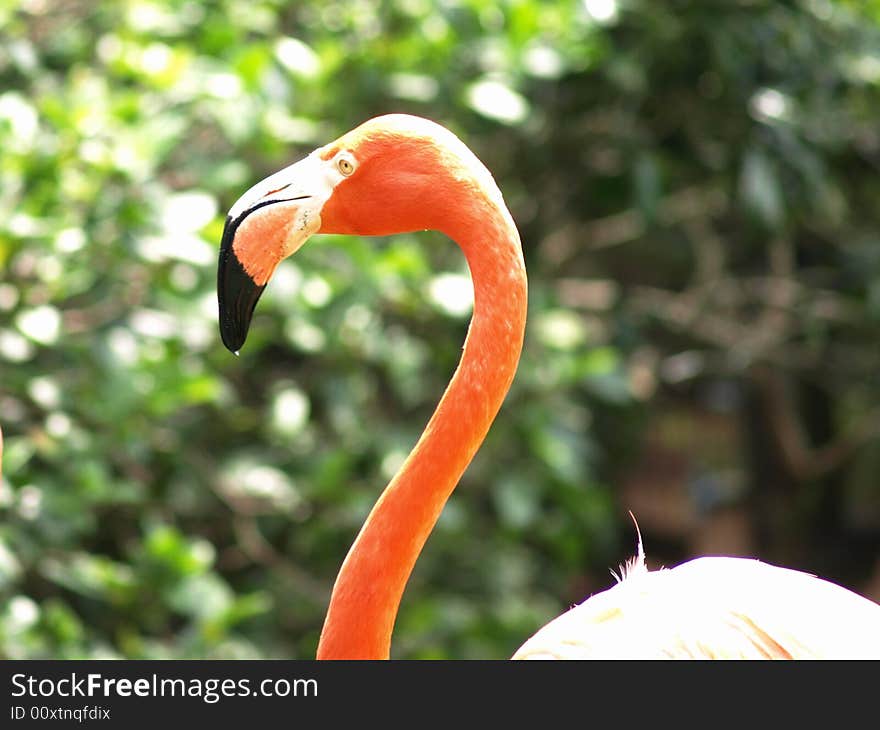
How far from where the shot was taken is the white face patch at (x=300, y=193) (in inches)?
69.7

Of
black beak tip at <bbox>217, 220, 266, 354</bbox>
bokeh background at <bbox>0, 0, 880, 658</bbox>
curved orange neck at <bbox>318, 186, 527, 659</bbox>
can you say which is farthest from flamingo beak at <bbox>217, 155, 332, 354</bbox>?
bokeh background at <bbox>0, 0, 880, 658</bbox>

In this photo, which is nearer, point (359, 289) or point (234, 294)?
point (234, 294)

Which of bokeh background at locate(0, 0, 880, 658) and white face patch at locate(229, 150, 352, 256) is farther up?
white face patch at locate(229, 150, 352, 256)

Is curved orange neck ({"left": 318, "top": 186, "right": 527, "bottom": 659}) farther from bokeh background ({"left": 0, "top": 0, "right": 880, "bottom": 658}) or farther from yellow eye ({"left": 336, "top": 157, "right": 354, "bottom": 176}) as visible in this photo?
bokeh background ({"left": 0, "top": 0, "right": 880, "bottom": 658})

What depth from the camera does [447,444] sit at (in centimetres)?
181

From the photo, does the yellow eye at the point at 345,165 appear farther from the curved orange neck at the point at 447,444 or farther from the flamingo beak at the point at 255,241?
the curved orange neck at the point at 447,444

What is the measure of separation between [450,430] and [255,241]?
1.21 feet

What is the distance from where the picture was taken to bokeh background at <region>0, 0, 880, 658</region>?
3182 mm

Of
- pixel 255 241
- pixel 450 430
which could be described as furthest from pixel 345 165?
pixel 450 430

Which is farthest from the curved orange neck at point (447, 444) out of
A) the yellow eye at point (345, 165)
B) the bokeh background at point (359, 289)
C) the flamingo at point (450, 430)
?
the bokeh background at point (359, 289)

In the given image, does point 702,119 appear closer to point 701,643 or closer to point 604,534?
point 604,534

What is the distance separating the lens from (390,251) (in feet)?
11.5

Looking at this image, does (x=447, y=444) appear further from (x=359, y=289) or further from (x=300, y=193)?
(x=359, y=289)

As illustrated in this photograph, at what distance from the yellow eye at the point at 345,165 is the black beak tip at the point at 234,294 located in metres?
0.20
